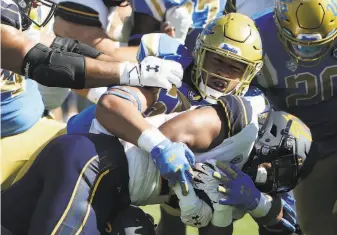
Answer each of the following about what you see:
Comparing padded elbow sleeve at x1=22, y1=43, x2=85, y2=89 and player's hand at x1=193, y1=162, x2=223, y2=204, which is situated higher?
padded elbow sleeve at x1=22, y1=43, x2=85, y2=89

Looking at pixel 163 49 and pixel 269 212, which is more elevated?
pixel 163 49

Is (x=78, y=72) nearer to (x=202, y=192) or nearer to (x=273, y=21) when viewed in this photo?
(x=202, y=192)

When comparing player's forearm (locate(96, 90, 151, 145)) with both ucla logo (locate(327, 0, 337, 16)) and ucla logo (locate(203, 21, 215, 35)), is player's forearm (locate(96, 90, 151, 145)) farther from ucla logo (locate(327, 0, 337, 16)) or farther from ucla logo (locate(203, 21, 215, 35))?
ucla logo (locate(327, 0, 337, 16))

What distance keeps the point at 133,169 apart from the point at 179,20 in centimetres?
114

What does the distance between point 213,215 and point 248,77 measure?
60cm

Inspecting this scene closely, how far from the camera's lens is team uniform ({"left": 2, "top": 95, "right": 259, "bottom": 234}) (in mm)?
2014

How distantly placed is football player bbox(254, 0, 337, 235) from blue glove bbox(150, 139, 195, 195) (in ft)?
2.38

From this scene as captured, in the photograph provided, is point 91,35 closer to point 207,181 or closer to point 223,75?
point 223,75

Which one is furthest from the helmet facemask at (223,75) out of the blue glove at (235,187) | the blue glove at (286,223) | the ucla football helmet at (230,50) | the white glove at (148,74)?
the blue glove at (286,223)

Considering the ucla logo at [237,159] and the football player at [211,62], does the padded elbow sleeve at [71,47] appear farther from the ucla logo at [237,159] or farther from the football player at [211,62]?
the ucla logo at [237,159]

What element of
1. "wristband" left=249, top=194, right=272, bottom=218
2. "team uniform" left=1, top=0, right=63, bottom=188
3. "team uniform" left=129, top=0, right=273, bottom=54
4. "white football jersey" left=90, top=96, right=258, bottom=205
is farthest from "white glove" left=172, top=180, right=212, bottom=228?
"team uniform" left=129, top=0, right=273, bottom=54

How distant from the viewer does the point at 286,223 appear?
2.51 metres

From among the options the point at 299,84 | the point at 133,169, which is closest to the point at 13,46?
the point at 133,169

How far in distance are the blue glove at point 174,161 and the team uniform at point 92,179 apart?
0.40 feet
